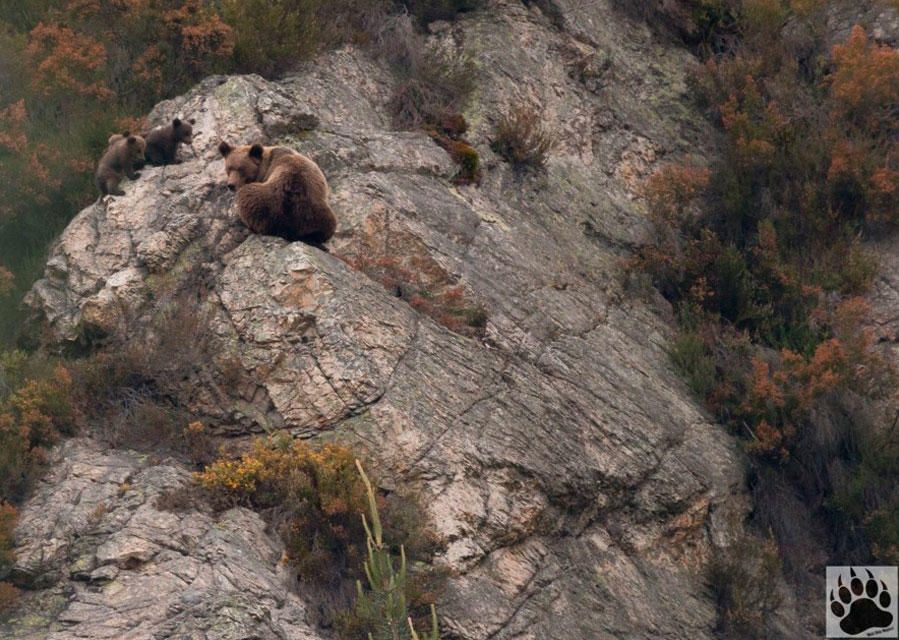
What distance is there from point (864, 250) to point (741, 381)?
331 cm

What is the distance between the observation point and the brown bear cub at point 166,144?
51.5ft

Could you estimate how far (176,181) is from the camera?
1538 centimetres

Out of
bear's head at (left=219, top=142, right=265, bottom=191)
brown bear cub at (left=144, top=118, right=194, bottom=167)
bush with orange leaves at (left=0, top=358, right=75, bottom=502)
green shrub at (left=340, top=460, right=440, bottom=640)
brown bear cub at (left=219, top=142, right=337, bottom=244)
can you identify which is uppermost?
brown bear cub at (left=144, top=118, right=194, bottom=167)

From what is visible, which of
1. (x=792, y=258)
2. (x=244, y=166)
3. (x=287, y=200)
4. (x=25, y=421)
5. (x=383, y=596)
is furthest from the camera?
(x=792, y=258)

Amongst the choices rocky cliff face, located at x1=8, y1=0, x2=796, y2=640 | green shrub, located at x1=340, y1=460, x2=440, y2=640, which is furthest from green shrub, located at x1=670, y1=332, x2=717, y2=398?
green shrub, located at x1=340, y1=460, x2=440, y2=640

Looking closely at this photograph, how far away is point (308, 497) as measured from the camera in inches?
485

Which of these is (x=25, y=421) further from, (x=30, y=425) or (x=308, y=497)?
(x=308, y=497)

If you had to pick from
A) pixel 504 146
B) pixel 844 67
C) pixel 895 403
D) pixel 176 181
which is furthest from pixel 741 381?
pixel 176 181

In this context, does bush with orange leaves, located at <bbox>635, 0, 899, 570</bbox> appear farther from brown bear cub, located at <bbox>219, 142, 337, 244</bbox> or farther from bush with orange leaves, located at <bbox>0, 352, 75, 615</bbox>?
bush with orange leaves, located at <bbox>0, 352, 75, 615</bbox>

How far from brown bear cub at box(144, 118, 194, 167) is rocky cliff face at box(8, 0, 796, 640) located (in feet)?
0.61

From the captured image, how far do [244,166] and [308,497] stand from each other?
4.35 meters

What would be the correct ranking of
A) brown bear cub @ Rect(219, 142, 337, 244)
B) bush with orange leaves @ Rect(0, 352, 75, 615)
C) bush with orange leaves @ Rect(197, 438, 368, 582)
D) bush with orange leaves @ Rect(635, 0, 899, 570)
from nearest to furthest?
bush with orange leaves @ Rect(197, 438, 368, 582)
bush with orange leaves @ Rect(0, 352, 75, 615)
brown bear cub @ Rect(219, 142, 337, 244)
bush with orange leaves @ Rect(635, 0, 899, 570)

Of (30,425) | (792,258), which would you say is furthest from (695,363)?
(30,425)

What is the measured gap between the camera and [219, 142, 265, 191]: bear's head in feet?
47.8
